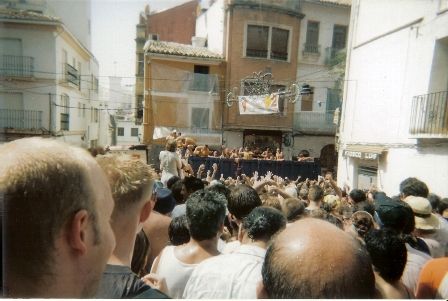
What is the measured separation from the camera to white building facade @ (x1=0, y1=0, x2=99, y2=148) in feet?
5.94

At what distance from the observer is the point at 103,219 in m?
0.73

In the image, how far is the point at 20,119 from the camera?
1.95 meters

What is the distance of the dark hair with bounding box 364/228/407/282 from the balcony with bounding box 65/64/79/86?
2.63 metres

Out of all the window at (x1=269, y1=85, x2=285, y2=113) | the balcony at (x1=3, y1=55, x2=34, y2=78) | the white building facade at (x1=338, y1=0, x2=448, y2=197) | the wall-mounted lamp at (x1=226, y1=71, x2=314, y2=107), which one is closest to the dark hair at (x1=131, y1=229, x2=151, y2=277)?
the balcony at (x1=3, y1=55, x2=34, y2=78)

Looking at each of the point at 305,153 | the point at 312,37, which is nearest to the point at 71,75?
the point at 312,37

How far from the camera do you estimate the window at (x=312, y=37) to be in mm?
7934

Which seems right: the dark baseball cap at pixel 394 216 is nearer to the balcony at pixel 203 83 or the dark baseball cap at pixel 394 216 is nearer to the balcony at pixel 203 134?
the balcony at pixel 203 134

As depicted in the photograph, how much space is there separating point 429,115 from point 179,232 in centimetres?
404

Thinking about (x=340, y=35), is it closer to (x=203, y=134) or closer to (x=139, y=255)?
(x=203, y=134)

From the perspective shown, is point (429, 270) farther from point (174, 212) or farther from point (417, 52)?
point (417, 52)

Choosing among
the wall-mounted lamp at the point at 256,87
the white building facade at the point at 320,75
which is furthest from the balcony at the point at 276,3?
the wall-mounted lamp at the point at 256,87

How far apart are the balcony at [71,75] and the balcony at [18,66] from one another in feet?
1.33

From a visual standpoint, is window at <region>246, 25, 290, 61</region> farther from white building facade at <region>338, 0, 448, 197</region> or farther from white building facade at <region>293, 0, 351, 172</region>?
white building facade at <region>338, 0, 448, 197</region>

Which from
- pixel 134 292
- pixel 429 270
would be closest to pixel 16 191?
pixel 134 292
